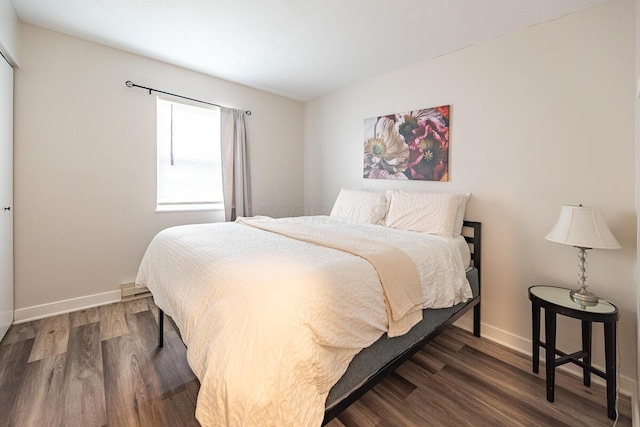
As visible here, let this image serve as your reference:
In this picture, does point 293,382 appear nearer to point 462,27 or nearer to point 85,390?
point 85,390

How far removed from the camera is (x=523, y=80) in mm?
2074

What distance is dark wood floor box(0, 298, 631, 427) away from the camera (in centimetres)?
144

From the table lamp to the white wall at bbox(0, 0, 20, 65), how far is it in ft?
12.6

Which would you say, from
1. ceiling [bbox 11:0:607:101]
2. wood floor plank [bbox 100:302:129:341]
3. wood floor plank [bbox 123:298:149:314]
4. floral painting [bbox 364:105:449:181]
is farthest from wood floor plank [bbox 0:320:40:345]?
floral painting [bbox 364:105:449:181]

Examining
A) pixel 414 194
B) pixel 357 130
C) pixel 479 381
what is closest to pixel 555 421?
pixel 479 381

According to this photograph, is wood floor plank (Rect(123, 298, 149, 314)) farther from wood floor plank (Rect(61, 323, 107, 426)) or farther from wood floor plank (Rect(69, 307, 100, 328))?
wood floor plank (Rect(61, 323, 107, 426))

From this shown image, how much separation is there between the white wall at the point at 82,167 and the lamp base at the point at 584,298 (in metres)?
3.51

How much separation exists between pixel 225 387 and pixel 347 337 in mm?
523

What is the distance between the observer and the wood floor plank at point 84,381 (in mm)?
1415

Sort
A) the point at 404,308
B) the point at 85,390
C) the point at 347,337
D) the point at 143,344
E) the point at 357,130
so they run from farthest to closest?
the point at 357,130 < the point at 143,344 < the point at 85,390 < the point at 404,308 < the point at 347,337

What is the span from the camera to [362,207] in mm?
2873

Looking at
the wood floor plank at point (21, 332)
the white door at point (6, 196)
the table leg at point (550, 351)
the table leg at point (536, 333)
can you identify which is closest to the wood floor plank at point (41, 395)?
the wood floor plank at point (21, 332)

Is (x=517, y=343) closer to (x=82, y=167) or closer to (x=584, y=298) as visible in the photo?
(x=584, y=298)

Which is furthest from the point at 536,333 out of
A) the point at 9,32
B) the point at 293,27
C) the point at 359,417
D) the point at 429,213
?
the point at 9,32
